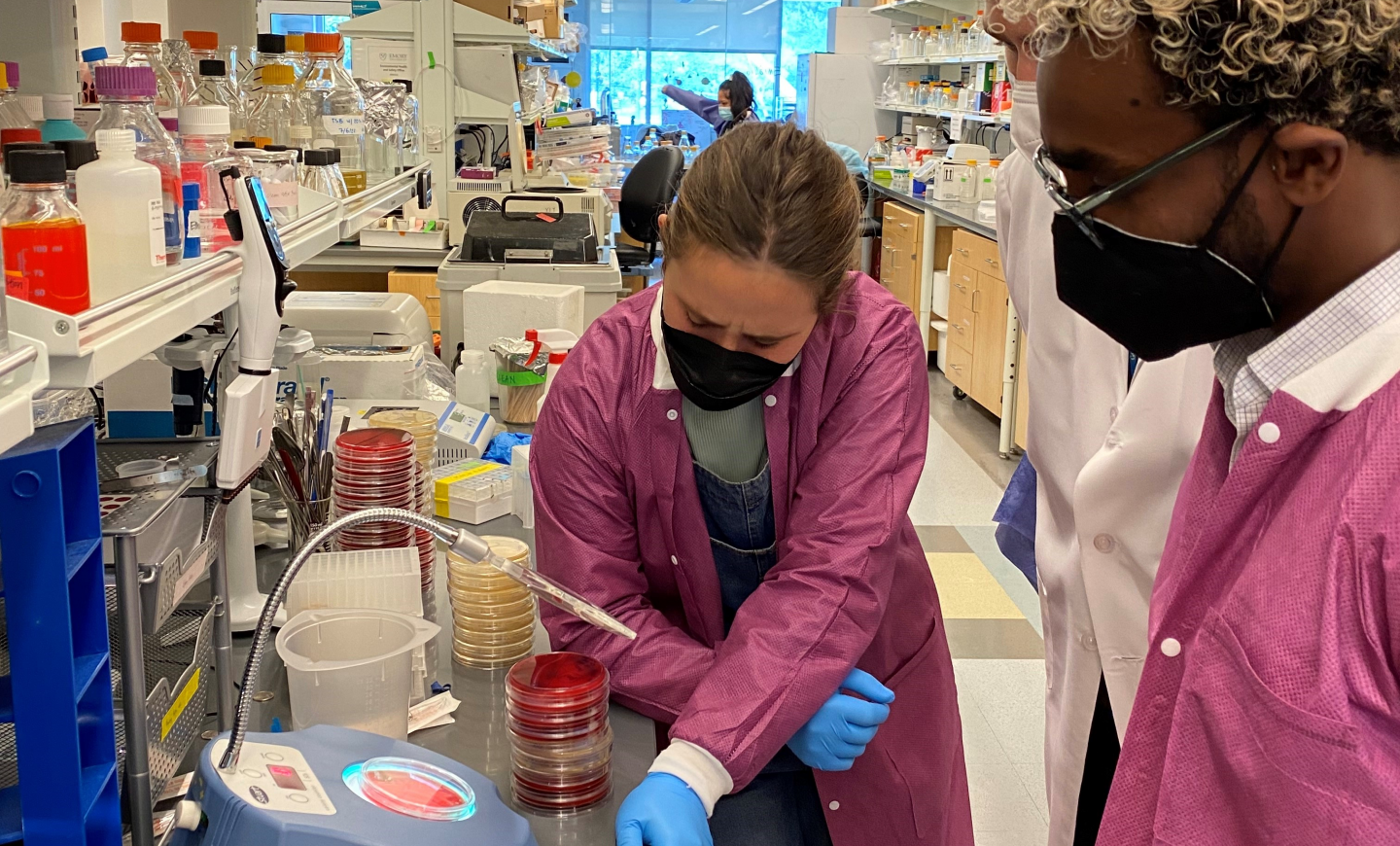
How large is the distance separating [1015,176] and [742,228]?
0.65 metres

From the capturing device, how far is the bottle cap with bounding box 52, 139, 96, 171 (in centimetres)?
107

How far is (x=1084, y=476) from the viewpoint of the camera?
1498 mm

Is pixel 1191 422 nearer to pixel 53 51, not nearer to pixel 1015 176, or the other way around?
pixel 1015 176

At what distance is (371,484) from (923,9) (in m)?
8.19

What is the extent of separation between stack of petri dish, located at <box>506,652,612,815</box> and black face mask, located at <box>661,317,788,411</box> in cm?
35

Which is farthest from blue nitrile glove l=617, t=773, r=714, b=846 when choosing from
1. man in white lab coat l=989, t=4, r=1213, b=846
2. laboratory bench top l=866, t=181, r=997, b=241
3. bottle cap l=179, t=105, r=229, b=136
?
laboratory bench top l=866, t=181, r=997, b=241

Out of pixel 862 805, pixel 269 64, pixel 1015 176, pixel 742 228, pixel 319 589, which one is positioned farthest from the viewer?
pixel 269 64

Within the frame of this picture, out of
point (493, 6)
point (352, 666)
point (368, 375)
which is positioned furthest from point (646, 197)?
point (352, 666)

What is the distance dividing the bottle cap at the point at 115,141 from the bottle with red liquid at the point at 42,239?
0.14 m

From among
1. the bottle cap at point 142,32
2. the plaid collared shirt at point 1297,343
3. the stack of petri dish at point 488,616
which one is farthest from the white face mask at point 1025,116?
the bottle cap at point 142,32

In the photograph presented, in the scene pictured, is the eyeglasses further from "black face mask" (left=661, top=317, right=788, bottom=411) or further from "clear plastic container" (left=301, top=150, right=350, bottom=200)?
"clear plastic container" (left=301, top=150, right=350, bottom=200)

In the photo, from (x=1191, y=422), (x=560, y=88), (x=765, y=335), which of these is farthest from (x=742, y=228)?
(x=560, y=88)

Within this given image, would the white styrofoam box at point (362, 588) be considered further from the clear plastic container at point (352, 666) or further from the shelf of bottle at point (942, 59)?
the shelf of bottle at point (942, 59)

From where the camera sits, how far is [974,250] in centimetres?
567
